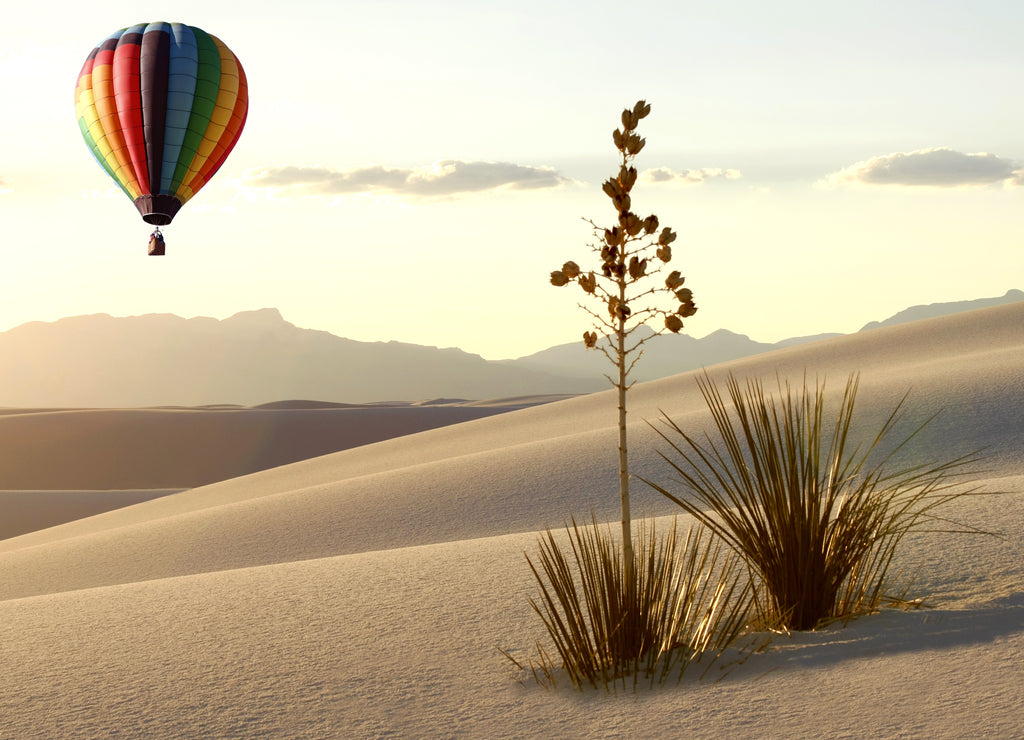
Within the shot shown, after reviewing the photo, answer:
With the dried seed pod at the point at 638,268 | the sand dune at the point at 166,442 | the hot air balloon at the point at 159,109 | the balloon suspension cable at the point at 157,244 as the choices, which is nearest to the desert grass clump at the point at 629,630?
the dried seed pod at the point at 638,268

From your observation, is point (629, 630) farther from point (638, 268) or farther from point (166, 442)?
point (166, 442)

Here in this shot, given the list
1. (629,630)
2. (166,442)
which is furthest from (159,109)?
(166,442)

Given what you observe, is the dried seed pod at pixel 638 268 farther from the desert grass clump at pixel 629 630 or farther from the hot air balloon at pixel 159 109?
the hot air balloon at pixel 159 109

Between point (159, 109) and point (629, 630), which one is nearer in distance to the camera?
point (629, 630)

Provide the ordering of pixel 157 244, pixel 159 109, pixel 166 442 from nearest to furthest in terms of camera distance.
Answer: pixel 159 109
pixel 157 244
pixel 166 442

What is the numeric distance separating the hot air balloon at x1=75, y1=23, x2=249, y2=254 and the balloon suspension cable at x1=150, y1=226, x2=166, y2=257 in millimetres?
335

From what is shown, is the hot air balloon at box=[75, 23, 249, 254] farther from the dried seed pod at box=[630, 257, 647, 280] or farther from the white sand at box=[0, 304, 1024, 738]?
the dried seed pod at box=[630, 257, 647, 280]

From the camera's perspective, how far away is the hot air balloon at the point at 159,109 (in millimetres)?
16484

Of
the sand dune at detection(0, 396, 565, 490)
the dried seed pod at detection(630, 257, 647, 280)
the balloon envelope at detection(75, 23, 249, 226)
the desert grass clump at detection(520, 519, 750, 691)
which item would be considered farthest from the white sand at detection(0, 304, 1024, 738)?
the sand dune at detection(0, 396, 565, 490)

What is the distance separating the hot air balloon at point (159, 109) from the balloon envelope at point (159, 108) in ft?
0.05

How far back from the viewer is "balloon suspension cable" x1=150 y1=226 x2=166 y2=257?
17922 mm

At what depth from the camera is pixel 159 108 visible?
16.4 m

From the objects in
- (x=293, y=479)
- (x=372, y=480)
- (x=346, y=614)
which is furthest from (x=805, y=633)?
(x=293, y=479)

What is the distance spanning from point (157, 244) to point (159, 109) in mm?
2561
